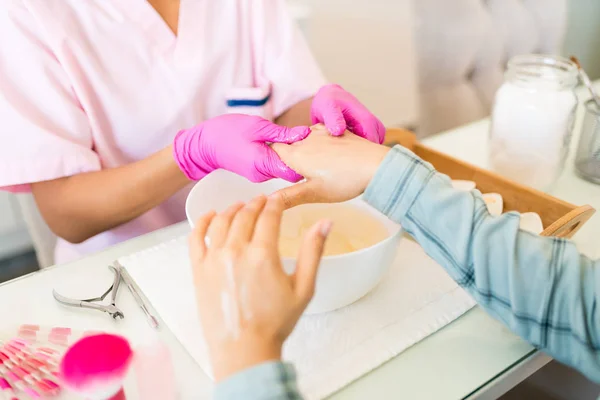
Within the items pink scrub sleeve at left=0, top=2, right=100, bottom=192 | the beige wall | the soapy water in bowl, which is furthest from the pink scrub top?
the beige wall

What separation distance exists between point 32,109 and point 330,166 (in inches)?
16.9

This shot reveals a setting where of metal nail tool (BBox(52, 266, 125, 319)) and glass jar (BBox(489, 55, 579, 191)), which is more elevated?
glass jar (BBox(489, 55, 579, 191))

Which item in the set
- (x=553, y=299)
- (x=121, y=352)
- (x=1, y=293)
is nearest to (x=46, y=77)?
(x=1, y=293)

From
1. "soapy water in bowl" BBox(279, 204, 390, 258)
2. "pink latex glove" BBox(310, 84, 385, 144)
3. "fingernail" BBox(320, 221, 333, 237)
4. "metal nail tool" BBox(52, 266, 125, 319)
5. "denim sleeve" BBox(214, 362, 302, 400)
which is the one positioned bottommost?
"metal nail tool" BBox(52, 266, 125, 319)

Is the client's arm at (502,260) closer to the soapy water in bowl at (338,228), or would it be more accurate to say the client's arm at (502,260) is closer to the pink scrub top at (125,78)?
the soapy water in bowl at (338,228)

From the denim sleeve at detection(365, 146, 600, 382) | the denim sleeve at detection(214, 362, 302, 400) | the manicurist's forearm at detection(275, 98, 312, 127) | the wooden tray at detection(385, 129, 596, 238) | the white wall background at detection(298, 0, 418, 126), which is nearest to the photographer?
the denim sleeve at detection(214, 362, 302, 400)

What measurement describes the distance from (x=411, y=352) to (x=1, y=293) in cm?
47

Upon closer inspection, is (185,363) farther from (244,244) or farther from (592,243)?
(592,243)

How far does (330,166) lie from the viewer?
0.57m

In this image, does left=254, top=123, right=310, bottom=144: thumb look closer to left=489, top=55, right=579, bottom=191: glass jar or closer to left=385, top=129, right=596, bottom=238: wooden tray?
left=385, top=129, right=596, bottom=238: wooden tray

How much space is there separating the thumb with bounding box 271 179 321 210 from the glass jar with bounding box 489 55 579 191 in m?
0.38

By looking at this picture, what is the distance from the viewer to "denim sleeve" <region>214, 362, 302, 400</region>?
34cm

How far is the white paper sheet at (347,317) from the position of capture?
0.47 m

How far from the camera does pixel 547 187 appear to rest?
2.60ft
